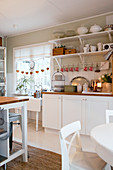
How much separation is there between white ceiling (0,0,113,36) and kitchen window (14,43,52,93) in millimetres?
671

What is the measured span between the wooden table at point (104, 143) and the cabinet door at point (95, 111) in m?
1.49

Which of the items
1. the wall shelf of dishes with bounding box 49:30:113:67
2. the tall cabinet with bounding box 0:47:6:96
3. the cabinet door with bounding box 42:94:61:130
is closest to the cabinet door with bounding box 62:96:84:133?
the cabinet door with bounding box 42:94:61:130

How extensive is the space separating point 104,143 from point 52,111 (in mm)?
2442

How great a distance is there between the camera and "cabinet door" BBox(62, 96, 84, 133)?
3.17m

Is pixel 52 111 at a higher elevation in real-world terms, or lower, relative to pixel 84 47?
lower

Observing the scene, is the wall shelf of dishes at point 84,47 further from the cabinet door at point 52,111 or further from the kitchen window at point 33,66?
the cabinet door at point 52,111

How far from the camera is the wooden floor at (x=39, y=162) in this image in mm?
2133

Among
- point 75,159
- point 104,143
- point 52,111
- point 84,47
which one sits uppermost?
point 84,47

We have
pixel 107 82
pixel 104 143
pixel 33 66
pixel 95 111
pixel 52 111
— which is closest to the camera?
pixel 104 143

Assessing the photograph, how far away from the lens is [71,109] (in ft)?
10.7

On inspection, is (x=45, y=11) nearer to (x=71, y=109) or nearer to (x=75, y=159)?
(x=71, y=109)

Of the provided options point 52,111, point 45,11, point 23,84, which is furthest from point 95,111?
point 23,84

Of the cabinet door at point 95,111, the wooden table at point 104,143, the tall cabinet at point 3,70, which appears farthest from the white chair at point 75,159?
the tall cabinet at point 3,70

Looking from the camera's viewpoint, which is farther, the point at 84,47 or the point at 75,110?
the point at 84,47
